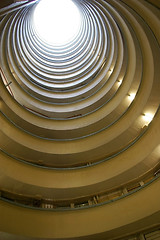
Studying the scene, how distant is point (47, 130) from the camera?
1545 centimetres

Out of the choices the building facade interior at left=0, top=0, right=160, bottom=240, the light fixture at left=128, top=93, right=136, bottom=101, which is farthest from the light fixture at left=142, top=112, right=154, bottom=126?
the light fixture at left=128, top=93, right=136, bottom=101

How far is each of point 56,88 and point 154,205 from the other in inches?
589

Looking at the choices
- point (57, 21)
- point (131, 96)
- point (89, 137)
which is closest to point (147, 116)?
point (131, 96)

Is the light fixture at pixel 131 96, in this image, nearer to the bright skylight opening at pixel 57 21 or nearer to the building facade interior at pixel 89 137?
the building facade interior at pixel 89 137

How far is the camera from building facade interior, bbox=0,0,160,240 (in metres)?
9.06

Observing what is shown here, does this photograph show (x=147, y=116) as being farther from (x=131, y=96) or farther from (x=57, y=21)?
(x=57, y=21)

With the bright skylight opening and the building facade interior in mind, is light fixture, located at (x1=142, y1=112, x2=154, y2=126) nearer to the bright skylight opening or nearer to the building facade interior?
the building facade interior

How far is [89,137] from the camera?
47.8 ft

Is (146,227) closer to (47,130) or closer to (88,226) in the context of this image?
(88,226)

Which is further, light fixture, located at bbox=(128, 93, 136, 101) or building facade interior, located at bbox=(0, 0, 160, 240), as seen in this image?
light fixture, located at bbox=(128, 93, 136, 101)

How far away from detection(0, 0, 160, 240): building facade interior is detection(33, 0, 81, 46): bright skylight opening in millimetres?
8621

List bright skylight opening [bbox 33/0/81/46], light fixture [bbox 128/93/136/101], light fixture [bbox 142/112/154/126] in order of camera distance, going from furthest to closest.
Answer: bright skylight opening [bbox 33/0/81/46], light fixture [bbox 128/93/136/101], light fixture [bbox 142/112/154/126]

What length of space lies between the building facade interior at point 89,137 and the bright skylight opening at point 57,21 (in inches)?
339

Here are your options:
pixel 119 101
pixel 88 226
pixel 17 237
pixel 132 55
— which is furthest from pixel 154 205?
pixel 132 55
